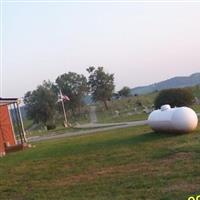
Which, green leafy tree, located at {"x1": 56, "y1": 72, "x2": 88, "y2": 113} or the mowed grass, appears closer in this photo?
the mowed grass

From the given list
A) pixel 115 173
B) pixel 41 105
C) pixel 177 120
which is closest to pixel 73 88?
pixel 41 105

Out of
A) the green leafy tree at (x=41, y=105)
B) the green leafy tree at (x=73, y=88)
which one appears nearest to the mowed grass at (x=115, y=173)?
the green leafy tree at (x=41, y=105)

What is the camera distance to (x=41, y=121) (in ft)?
269

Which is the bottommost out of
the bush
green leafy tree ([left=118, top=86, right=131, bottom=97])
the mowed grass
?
the mowed grass

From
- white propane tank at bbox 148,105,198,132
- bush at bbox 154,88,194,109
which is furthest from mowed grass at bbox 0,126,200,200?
bush at bbox 154,88,194,109

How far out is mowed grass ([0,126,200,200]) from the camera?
974 centimetres

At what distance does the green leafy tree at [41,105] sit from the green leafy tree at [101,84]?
9592mm

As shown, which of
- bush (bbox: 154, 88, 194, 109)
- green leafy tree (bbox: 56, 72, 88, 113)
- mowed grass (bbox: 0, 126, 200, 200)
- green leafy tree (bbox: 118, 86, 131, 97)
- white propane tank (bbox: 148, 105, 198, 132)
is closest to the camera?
mowed grass (bbox: 0, 126, 200, 200)

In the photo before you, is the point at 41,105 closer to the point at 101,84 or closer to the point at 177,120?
the point at 101,84

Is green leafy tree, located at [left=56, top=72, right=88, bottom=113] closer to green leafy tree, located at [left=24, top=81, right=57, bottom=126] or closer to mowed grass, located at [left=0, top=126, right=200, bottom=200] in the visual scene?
green leafy tree, located at [left=24, top=81, right=57, bottom=126]

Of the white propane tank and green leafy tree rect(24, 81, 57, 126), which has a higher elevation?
green leafy tree rect(24, 81, 57, 126)

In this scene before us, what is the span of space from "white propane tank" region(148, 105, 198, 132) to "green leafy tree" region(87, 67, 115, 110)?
65.6 m

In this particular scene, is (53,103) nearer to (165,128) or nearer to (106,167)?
(165,128)

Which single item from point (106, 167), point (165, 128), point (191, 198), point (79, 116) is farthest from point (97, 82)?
point (191, 198)
